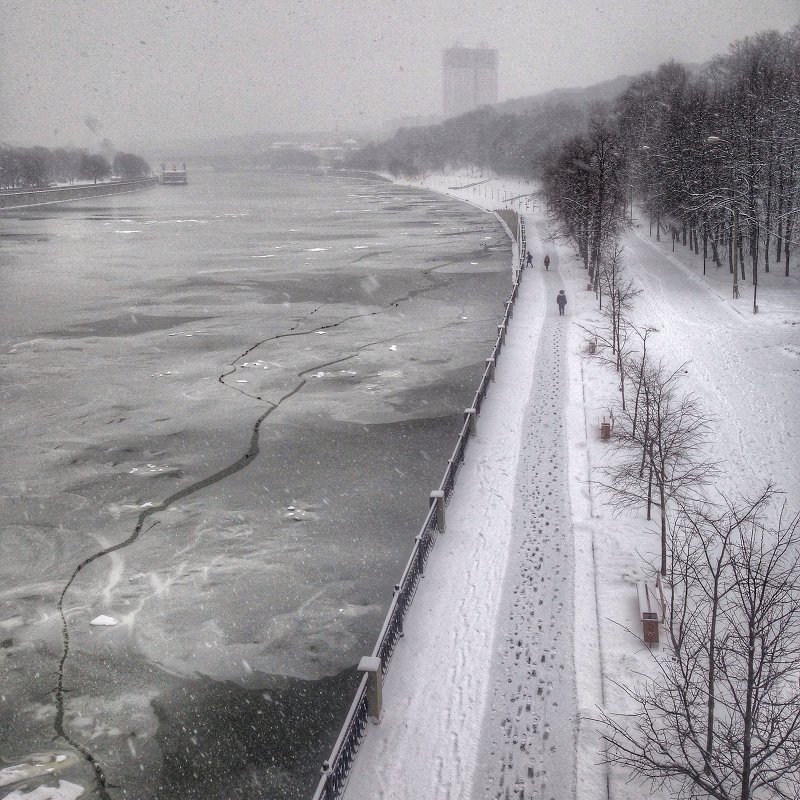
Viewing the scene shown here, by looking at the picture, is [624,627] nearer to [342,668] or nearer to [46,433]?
[342,668]

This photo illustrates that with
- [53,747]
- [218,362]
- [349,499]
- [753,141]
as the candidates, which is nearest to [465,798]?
[53,747]

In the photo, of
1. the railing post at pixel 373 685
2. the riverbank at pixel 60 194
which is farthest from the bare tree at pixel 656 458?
the riverbank at pixel 60 194

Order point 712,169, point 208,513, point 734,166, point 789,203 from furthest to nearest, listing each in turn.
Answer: point 712,169, point 789,203, point 734,166, point 208,513

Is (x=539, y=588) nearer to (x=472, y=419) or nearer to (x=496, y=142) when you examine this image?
(x=472, y=419)

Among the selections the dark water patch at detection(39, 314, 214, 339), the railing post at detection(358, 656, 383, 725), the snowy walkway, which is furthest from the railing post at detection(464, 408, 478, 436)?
the dark water patch at detection(39, 314, 214, 339)

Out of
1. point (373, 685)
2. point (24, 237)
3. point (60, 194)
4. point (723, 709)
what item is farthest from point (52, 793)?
point (60, 194)

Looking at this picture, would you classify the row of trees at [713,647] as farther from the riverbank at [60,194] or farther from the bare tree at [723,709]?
the riverbank at [60,194]
